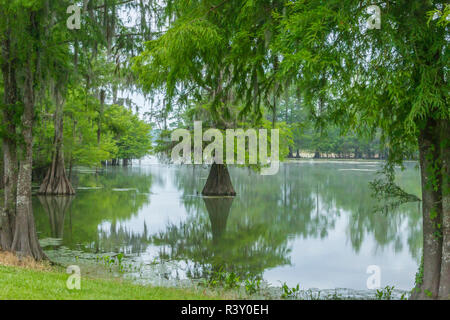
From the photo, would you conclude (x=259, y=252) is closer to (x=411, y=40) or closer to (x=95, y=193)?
(x=411, y=40)

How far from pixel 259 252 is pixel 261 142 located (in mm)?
9582

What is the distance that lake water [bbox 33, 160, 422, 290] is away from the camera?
10.0 meters

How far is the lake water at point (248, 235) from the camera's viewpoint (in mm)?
10039

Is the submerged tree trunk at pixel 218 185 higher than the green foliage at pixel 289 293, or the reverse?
the submerged tree trunk at pixel 218 185

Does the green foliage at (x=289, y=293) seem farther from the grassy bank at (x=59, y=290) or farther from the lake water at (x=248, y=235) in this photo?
the grassy bank at (x=59, y=290)

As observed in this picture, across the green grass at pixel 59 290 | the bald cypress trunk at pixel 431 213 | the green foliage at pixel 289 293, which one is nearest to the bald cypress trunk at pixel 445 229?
the bald cypress trunk at pixel 431 213

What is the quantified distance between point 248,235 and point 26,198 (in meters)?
6.91

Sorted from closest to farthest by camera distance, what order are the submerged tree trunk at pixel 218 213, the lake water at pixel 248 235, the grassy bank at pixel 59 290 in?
the grassy bank at pixel 59 290
the lake water at pixel 248 235
the submerged tree trunk at pixel 218 213

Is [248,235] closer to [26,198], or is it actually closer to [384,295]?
[384,295]

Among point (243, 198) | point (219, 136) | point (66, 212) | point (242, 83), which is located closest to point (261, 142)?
point (219, 136)

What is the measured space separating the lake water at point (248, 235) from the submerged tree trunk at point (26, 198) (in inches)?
77.9

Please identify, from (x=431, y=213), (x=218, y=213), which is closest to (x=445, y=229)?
(x=431, y=213)

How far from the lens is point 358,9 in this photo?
5.15 meters

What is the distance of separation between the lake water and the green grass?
2789 mm
